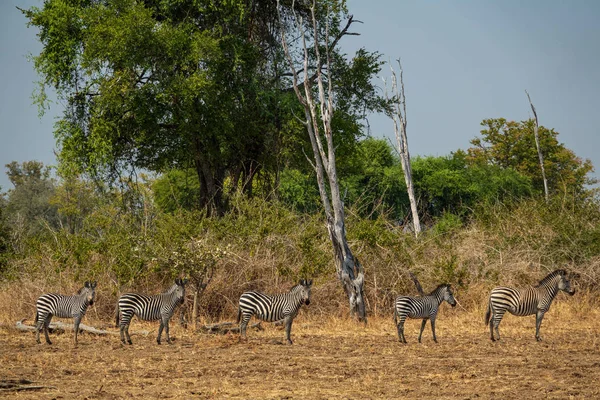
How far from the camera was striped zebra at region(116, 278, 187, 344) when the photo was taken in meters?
16.0

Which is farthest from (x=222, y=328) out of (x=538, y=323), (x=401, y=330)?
(x=538, y=323)

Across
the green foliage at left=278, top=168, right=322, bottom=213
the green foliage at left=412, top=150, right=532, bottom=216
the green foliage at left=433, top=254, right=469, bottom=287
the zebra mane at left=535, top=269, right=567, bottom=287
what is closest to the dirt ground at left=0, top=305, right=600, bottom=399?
the zebra mane at left=535, top=269, right=567, bottom=287

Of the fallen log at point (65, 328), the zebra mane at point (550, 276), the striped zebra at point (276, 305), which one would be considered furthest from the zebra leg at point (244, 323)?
the zebra mane at point (550, 276)

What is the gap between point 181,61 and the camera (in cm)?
2631

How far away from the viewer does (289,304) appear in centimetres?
1559

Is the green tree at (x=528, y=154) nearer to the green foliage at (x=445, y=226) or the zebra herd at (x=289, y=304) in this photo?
the green foliage at (x=445, y=226)

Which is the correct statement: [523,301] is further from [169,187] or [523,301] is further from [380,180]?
→ [169,187]

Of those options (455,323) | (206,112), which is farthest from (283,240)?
(206,112)

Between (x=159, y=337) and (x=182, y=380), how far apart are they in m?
4.39

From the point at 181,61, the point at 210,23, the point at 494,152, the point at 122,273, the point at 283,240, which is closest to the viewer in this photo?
the point at 122,273

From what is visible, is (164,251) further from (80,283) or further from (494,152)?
(494,152)

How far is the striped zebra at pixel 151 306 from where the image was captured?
15977 mm

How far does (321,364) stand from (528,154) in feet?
183

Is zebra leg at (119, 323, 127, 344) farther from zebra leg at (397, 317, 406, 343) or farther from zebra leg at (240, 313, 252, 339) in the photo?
zebra leg at (397, 317, 406, 343)
